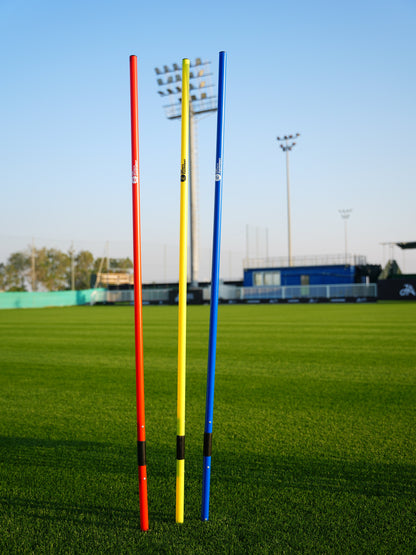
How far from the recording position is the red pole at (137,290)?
2.39 metres

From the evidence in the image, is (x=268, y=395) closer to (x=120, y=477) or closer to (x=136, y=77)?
(x=120, y=477)

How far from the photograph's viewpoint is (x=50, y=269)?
72000 mm

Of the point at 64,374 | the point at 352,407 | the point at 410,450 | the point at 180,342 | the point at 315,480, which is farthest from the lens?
the point at 64,374

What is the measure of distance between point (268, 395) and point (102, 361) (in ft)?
11.8

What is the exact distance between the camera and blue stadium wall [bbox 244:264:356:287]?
44406mm

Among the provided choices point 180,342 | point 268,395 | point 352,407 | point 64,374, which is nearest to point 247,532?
point 180,342

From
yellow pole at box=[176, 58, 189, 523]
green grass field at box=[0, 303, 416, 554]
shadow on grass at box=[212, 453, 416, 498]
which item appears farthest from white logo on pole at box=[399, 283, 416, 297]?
yellow pole at box=[176, 58, 189, 523]

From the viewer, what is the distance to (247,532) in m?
2.35

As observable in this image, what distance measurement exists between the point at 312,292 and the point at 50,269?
1865 inches

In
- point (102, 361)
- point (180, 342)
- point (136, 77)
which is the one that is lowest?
point (102, 361)

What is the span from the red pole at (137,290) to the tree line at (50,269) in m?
54.2

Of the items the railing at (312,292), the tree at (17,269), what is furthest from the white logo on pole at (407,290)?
the tree at (17,269)

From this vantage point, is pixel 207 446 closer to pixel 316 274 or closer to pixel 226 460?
pixel 226 460

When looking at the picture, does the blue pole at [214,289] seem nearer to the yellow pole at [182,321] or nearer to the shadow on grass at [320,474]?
the yellow pole at [182,321]
